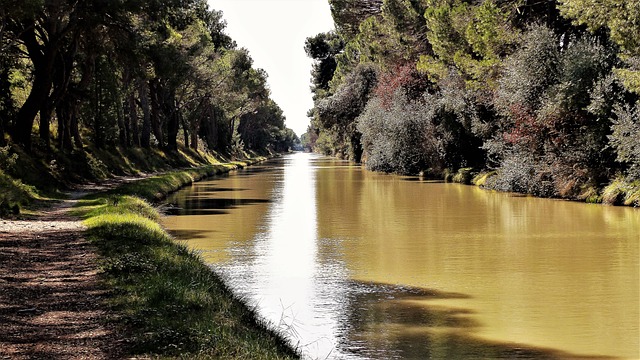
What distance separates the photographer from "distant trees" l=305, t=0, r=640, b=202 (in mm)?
29938

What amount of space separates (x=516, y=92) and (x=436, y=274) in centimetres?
2087

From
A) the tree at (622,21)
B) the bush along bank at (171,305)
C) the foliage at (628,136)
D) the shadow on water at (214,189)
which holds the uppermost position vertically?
the tree at (622,21)

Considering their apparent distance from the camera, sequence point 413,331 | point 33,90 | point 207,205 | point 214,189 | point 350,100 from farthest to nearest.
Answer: point 350,100 < point 214,189 < point 33,90 < point 207,205 < point 413,331

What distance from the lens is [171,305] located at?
10.5 meters

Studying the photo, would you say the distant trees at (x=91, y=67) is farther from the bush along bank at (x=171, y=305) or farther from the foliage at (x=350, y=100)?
the foliage at (x=350, y=100)

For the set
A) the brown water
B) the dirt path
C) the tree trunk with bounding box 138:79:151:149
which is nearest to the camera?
the dirt path

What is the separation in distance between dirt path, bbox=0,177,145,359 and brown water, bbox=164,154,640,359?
111 inches

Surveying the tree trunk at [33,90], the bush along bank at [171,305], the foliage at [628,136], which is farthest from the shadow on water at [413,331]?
the tree trunk at [33,90]

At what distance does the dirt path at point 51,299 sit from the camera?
8523mm

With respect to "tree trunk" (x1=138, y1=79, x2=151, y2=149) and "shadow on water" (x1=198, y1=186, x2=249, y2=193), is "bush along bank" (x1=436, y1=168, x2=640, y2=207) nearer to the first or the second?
"shadow on water" (x1=198, y1=186, x2=249, y2=193)

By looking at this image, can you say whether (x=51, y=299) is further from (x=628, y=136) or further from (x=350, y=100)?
(x=350, y=100)

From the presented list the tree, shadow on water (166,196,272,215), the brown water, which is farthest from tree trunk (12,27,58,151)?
the tree

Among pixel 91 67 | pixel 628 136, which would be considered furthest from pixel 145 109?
pixel 628 136

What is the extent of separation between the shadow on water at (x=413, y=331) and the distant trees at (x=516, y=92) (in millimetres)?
14196
